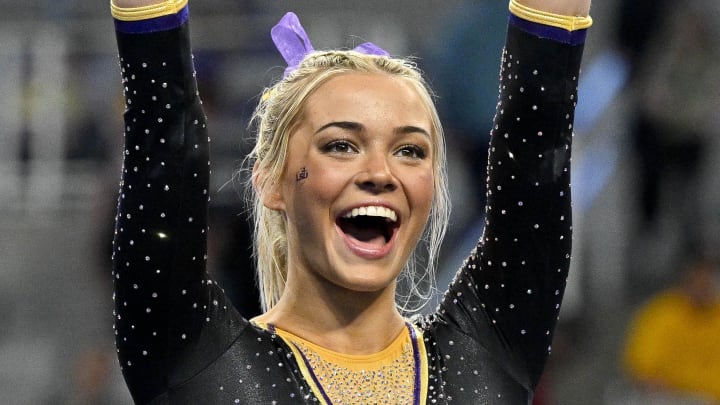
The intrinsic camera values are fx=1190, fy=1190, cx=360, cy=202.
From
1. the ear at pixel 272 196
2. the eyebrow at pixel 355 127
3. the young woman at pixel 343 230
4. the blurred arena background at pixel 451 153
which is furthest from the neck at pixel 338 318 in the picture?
the blurred arena background at pixel 451 153

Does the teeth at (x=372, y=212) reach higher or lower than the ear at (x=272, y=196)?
higher

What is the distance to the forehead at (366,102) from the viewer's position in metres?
1.97

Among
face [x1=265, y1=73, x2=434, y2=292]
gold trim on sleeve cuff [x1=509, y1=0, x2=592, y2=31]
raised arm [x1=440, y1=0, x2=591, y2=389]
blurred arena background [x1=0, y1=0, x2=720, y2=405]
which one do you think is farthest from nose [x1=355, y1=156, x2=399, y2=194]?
blurred arena background [x1=0, y1=0, x2=720, y2=405]

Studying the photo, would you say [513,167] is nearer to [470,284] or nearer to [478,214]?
[470,284]

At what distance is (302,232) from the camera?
1987 millimetres

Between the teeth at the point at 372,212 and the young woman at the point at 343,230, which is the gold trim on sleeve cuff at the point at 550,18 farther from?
the teeth at the point at 372,212

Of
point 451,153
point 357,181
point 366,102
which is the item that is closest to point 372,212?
point 357,181

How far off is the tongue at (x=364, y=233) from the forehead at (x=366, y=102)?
19 cm

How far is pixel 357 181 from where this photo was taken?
6.34ft

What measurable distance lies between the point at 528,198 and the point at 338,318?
382 mm

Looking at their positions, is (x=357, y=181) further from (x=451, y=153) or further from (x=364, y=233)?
(x=451, y=153)

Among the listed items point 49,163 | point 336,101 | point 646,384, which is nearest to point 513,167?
point 336,101

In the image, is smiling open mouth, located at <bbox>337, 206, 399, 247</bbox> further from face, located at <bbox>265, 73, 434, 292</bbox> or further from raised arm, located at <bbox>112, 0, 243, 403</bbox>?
raised arm, located at <bbox>112, 0, 243, 403</bbox>

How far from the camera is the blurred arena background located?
458 cm
